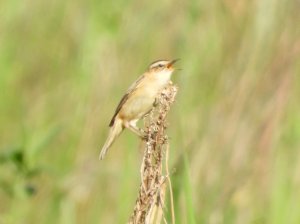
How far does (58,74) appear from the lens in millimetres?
6148

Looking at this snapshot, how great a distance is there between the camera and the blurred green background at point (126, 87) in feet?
15.0

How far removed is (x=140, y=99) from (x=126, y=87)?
1.06 metres

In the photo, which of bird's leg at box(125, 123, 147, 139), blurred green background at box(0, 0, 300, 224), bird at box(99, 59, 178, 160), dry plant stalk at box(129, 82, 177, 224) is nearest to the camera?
dry plant stalk at box(129, 82, 177, 224)

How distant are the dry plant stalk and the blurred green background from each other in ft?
1.93

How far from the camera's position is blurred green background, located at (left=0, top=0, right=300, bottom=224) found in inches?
180

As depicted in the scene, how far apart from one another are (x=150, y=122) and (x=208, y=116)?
6.33 ft

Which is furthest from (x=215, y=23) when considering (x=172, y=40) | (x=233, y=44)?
(x=233, y=44)

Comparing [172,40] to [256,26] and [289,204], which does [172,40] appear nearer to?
[256,26]

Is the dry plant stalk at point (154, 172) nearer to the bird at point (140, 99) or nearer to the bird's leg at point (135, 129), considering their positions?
the bird's leg at point (135, 129)

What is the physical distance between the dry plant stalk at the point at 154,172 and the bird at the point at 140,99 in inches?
44.3

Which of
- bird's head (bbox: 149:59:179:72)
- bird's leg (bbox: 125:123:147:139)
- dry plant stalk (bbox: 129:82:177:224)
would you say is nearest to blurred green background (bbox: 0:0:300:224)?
bird's leg (bbox: 125:123:147:139)

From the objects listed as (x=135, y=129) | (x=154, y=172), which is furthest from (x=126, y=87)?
(x=154, y=172)

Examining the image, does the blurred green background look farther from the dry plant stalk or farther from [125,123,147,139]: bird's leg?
the dry plant stalk

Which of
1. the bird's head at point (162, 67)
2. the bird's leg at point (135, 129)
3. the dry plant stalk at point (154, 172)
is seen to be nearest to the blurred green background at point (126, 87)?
the bird's leg at point (135, 129)
